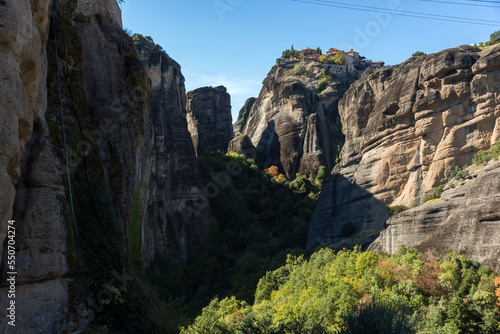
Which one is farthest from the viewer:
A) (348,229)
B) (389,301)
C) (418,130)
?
(348,229)

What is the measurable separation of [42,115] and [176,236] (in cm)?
2809

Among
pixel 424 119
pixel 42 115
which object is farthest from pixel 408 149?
pixel 42 115

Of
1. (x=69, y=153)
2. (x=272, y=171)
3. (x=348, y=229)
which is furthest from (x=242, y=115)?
(x=69, y=153)

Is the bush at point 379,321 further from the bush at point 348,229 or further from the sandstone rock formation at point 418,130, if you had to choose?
the bush at point 348,229

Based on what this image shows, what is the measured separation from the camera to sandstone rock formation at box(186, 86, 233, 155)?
6084cm

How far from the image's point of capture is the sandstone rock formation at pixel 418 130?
26.0 meters

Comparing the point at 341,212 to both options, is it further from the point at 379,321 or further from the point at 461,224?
the point at 379,321

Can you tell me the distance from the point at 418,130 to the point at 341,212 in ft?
29.4

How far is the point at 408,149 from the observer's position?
29.8m

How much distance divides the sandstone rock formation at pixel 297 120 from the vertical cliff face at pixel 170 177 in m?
14.9

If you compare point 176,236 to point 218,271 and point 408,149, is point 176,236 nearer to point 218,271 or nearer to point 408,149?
point 218,271

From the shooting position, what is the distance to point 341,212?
33.8 meters

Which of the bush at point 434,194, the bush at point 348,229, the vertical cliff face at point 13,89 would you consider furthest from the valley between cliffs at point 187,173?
the bush at point 434,194

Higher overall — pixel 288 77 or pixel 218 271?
pixel 288 77
